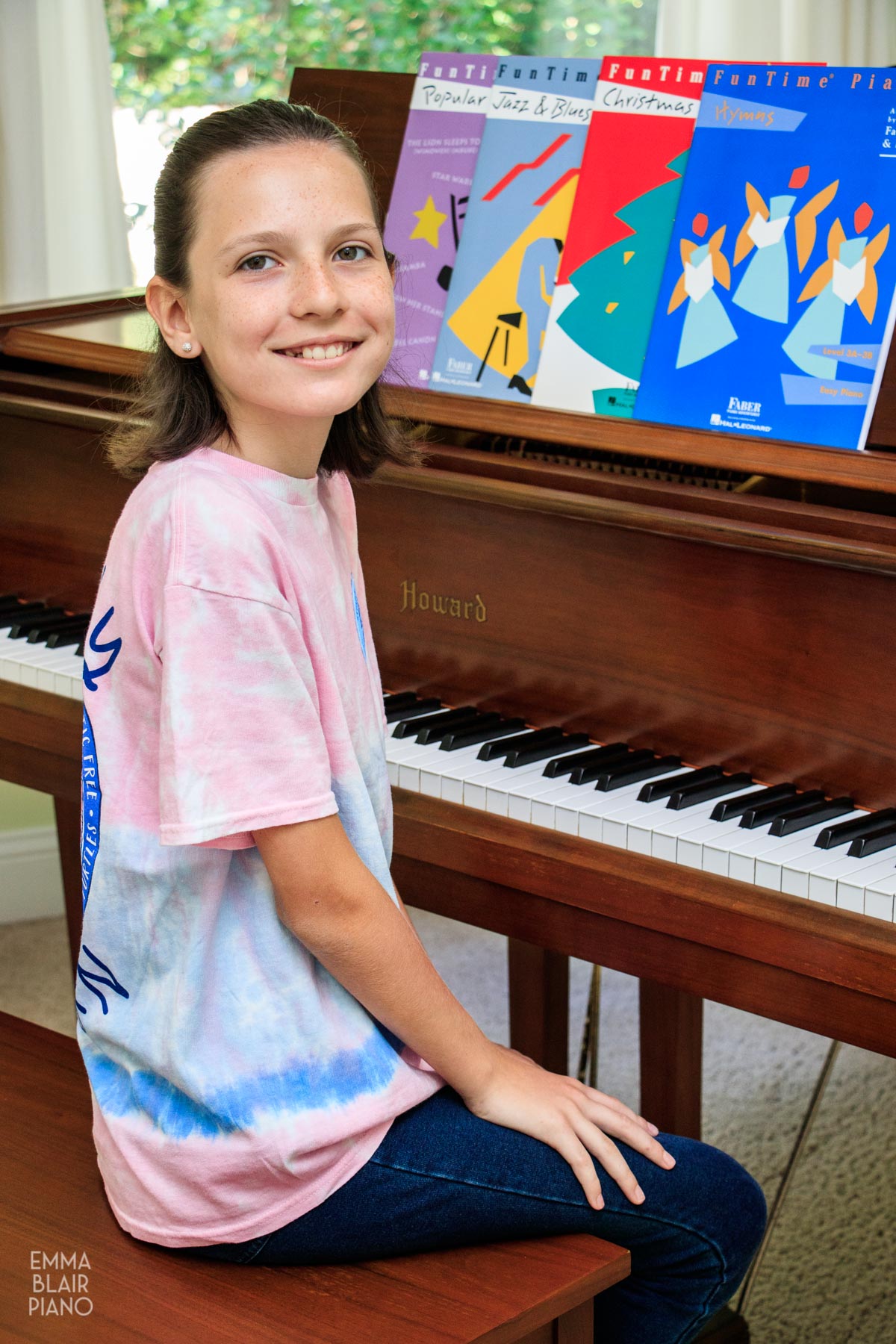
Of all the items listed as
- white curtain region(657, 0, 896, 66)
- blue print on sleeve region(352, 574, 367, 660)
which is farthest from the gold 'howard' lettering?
white curtain region(657, 0, 896, 66)

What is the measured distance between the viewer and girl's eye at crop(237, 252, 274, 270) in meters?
1.33

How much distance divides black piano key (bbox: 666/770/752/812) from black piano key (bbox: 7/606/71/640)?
1.09 m

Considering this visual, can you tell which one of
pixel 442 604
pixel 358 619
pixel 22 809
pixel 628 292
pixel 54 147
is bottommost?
pixel 22 809

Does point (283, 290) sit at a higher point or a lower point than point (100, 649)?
higher

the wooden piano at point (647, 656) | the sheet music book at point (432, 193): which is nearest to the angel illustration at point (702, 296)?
the wooden piano at point (647, 656)

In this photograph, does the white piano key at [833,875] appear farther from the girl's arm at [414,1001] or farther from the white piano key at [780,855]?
the girl's arm at [414,1001]

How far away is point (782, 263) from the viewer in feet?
6.07

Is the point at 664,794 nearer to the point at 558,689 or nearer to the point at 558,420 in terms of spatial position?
the point at 558,689

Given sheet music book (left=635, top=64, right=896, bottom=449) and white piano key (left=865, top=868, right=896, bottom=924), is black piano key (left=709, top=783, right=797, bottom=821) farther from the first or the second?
sheet music book (left=635, top=64, right=896, bottom=449)

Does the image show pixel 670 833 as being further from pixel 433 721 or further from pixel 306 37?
pixel 306 37

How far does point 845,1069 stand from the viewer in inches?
124

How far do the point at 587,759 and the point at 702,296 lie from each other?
1.85 feet

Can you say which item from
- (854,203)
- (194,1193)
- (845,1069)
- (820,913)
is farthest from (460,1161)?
(845,1069)

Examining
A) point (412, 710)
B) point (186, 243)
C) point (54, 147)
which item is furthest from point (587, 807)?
point (54, 147)
